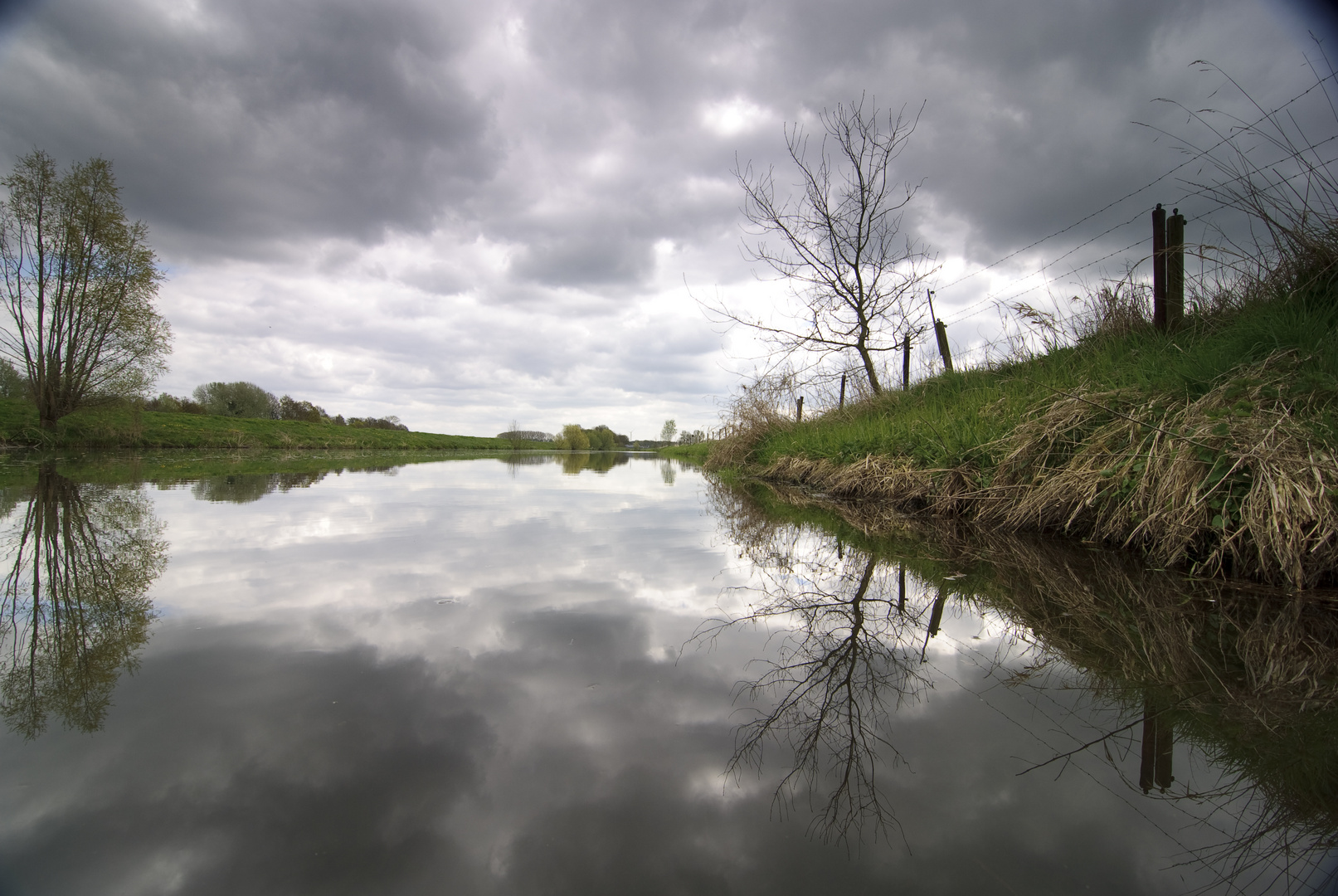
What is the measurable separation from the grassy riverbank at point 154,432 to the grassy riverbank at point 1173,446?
20.0 m

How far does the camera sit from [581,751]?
1.00 meters

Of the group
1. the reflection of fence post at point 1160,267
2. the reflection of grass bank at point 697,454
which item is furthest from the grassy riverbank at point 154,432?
the reflection of fence post at point 1160,267

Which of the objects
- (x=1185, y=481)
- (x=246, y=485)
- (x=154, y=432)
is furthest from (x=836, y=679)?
(x=154, y=432)

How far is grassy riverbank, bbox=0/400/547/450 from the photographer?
13844mm

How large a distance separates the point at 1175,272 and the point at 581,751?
539 centimetres

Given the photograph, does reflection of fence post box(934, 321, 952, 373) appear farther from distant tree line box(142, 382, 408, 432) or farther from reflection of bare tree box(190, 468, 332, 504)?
distant tree line box(142, 382, 408, 432)

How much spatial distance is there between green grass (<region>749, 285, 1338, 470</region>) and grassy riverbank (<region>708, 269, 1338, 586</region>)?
0.5 inches

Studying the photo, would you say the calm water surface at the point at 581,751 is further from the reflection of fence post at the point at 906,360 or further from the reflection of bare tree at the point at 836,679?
the reflection of fence post at the point at 906,360

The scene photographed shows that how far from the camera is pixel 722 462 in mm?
12117

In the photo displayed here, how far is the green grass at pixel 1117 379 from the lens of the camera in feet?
8.32

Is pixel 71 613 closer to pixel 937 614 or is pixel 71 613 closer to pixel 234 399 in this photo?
pixel 937 614

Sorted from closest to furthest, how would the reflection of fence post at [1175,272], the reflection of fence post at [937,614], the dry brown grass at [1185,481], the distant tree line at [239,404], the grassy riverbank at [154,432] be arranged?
the reflection of fence post at [937,614] → the dry brown grass at [1185,481] → the reflection of fence post at [1175,272] → the grassy riverbank at [154,432] → the distant tree line at [239,404]

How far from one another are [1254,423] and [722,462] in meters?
9.94

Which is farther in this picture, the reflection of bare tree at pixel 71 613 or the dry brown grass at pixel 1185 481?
the dry brown grass at pixel 1185 481
